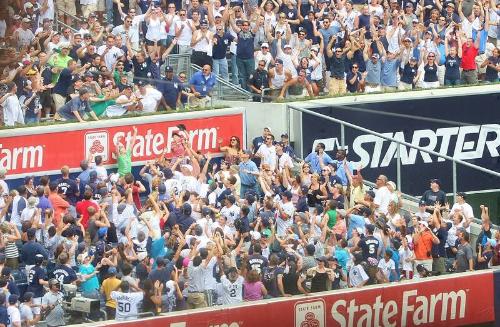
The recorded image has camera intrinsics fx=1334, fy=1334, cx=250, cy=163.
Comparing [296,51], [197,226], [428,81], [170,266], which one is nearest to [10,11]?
[170,266]

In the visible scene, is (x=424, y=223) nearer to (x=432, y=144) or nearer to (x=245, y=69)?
(x=245, y=69)

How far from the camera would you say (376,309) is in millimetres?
20406

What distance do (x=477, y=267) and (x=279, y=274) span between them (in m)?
3.97

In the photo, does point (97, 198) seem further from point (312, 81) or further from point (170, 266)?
point (312, 81)

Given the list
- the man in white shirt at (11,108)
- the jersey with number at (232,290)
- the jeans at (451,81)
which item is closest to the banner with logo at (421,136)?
the jeans at (451,81)

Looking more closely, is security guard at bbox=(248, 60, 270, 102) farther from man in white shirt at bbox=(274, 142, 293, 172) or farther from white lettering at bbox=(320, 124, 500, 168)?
man in white shirt at bbox=(274, 142, 293, 172)

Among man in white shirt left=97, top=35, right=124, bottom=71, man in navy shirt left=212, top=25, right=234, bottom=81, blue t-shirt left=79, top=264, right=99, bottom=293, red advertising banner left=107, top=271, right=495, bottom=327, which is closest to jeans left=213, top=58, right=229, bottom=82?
man in navy shirt left=212, top=25, right=234, bottom=81

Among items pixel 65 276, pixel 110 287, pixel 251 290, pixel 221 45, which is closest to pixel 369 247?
pixel 251 290

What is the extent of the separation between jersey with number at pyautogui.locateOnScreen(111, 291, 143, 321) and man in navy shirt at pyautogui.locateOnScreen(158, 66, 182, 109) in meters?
7.81

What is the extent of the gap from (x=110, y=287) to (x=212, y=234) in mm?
2533

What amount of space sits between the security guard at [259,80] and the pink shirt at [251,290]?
7.75 metres

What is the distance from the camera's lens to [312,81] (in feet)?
89.7

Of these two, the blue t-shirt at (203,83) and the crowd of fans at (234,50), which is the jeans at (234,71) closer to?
the crowd of fans at (234,50)

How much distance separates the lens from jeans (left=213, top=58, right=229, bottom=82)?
87.5ft
